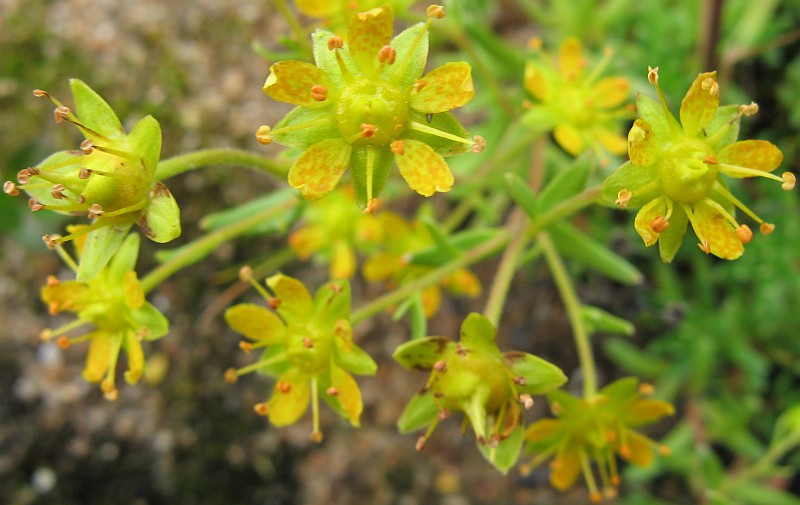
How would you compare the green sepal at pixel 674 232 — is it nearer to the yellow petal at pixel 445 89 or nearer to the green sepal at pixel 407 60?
the yellow petal at pixel 445 89

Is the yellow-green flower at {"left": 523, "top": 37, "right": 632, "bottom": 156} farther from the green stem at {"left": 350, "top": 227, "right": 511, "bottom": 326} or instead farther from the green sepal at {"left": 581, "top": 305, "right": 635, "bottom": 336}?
the green sepal at {"left": 581, "top": 305, "right": 635, "bottom": 336}

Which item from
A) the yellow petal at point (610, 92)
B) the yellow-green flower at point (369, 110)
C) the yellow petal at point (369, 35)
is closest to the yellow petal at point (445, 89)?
the yellow-green flower at point (369, 110)

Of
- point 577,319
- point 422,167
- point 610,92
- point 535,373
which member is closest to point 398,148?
point 422,167

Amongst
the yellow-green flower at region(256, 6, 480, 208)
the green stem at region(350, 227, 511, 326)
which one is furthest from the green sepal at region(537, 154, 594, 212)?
the yellow-green flower at region(256, 6, 480, 208)

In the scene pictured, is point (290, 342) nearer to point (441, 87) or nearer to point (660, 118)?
point (441, 87)

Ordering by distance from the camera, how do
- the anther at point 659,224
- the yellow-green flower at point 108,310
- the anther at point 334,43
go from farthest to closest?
the yellow-green flower at point 108,310
the anther at point 334,43
the anther at point 659,224
